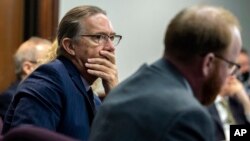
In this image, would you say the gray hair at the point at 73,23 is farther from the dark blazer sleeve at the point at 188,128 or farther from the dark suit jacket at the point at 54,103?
the dark blazer sleeve at the point at 188,128

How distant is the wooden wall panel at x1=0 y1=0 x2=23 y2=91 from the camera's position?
12.7 feet

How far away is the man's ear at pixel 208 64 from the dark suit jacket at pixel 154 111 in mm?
56

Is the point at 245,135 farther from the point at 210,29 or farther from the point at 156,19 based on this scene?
the point at 156,19

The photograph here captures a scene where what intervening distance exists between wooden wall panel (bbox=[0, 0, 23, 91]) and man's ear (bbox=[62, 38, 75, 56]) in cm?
186

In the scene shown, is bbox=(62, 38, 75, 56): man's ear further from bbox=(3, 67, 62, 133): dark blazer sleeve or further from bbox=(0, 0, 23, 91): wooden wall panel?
bbox=(0, 0, 23, 91): wooden wall panel

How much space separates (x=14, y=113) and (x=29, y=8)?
85.5 inches

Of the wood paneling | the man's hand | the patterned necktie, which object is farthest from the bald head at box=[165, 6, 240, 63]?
the wood paneling

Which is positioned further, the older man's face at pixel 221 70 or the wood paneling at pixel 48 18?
the wood paneling at pixel 48 18

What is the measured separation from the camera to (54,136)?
1.18 metres

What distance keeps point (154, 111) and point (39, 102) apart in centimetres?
72

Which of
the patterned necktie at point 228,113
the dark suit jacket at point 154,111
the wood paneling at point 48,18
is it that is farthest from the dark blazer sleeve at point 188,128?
the wood paneling at point 48,18

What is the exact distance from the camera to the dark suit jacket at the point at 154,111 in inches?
47.9

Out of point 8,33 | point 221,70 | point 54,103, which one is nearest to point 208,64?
point 221,70

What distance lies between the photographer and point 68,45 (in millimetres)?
2117
